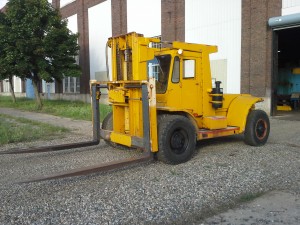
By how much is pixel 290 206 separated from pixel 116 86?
4478 millimetres

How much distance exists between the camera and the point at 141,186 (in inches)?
237

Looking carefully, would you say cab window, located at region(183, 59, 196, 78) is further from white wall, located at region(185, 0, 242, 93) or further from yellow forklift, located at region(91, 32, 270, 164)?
white wall, located at region(185, 0, 242, 93)

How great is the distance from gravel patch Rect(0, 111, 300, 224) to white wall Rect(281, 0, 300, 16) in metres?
8.96

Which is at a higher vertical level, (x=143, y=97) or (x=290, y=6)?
(x=290, y=6)

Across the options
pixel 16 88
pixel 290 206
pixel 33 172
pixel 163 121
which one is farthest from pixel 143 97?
pixel 16 88

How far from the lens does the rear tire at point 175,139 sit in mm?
7160

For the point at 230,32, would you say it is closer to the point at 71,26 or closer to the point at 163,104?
the point at 163,104

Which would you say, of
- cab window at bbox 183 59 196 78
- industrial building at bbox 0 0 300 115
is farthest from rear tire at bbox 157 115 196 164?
industrial building at bbox 0 0 300 115

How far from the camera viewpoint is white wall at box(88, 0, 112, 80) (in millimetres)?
27875

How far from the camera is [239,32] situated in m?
17.9

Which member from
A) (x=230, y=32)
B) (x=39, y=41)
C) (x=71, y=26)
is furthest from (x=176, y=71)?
(x=71, y=26)

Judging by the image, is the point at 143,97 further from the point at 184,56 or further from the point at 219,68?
the point at 219,68

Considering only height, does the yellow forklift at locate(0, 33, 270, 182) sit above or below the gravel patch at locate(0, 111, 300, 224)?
above

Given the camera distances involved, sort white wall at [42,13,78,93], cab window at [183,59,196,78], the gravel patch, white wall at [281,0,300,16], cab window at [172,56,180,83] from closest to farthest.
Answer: the gravel patch
cab window at [172,56,180,83]
cab window at [183,59,196,78]
white wall at [281,0,300,16]
white wall at [42,13,78,93]
